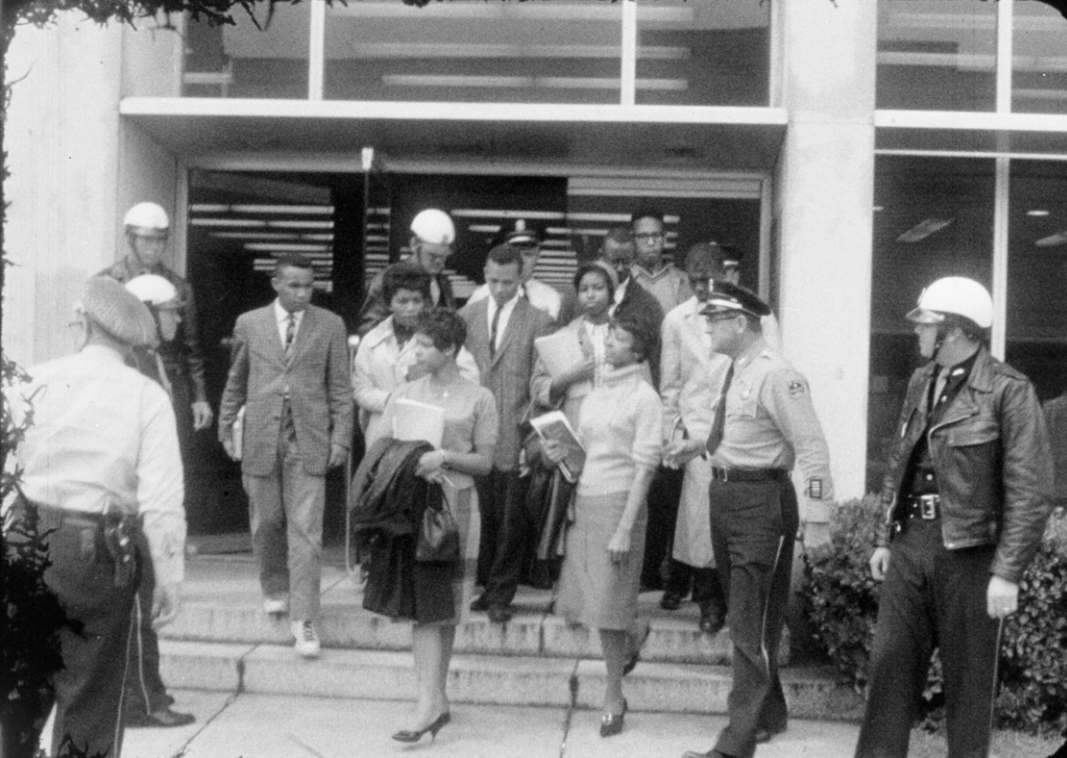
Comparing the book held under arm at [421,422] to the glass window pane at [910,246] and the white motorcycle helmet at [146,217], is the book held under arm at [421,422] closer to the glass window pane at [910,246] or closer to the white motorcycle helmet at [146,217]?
the white motorcycle helmet at [146,217]

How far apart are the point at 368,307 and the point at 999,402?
3.72m

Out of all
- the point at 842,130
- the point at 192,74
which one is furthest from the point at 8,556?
the point at 192,74

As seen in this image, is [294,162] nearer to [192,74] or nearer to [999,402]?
[192,74]

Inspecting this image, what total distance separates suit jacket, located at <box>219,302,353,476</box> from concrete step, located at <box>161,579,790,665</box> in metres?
0.78

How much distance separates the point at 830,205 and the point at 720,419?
2.55 metres

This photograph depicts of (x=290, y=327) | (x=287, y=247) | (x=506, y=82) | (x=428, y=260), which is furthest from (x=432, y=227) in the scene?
(x=287, y=247)

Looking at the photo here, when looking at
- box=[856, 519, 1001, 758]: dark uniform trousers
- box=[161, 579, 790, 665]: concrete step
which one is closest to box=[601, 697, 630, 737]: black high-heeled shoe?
Result: box=[161, 579, 790, 665]: concrete step

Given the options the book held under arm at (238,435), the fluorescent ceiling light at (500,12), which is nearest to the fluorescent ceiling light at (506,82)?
the fluorescent ceiling light at (500,12)

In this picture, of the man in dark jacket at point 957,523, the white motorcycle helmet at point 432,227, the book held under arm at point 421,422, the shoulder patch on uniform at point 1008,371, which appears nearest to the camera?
the man in dark jacket at point 957,523

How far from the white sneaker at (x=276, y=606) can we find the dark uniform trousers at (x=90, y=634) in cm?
291

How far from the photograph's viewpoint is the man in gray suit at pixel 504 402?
7.63 m

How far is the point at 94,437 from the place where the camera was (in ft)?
14.5

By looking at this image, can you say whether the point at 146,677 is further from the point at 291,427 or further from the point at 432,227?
the point at 432,227

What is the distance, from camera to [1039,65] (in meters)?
8.88
